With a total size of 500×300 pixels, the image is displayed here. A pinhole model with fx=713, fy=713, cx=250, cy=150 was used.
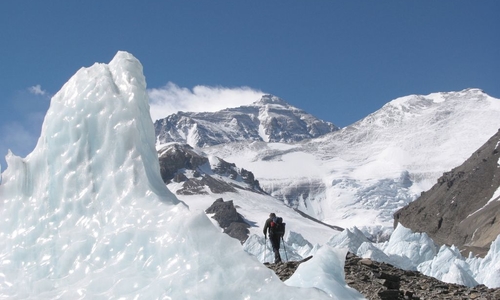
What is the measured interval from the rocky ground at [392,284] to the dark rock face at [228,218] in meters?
131

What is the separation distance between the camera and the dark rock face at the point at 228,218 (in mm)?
151450

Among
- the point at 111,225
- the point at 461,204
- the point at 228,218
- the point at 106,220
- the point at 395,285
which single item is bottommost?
the point at 395,285

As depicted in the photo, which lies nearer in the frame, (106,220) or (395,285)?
(106,220)

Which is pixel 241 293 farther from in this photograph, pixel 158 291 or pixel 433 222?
pixel 433 222

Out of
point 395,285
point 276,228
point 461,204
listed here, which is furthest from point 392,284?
Result: point 461,204

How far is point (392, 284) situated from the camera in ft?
55.8

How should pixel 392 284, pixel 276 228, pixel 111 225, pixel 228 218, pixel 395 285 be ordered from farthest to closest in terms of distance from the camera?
pixel 228 218, pixel 276 228, pixel 395 285, pixel 392 284, pixel 111 225

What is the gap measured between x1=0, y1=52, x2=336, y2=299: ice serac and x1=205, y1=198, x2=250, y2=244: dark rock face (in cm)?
13818

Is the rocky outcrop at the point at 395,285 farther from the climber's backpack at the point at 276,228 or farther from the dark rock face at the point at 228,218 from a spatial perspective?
the dark rock face at the point at 228,218

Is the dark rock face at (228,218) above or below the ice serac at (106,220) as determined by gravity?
above

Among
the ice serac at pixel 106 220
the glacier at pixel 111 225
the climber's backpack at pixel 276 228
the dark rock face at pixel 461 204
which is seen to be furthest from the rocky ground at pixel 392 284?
the dark rock face at pixel 461 204

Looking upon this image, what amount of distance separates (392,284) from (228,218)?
465 ft

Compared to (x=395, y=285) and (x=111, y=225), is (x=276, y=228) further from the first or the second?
(x=111, y=225)

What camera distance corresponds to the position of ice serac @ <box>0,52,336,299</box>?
9078mm
